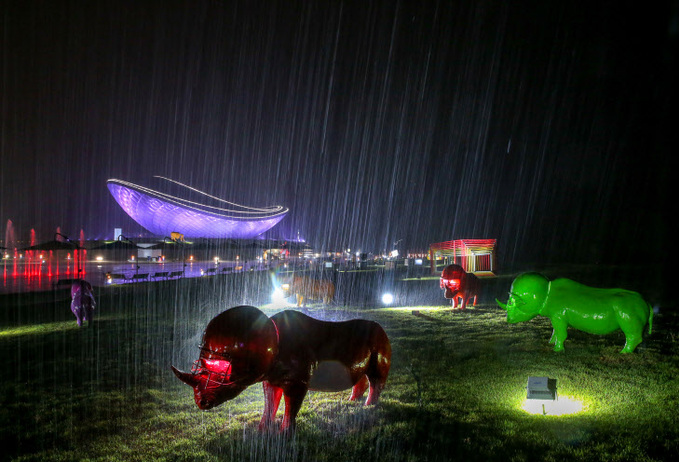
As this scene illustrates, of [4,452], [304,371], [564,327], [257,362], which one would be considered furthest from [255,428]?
[564,327]

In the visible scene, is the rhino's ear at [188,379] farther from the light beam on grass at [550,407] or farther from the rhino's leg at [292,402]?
the light beam on grass at [550,407]

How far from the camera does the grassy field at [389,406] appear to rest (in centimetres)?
406

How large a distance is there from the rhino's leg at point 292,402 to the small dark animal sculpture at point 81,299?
8.68m

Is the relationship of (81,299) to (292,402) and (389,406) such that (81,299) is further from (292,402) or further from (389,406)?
(389,406)

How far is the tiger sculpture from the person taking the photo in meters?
14.1

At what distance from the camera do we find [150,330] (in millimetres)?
10211

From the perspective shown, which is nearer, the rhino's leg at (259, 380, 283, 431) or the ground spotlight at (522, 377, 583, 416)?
the rhino's leg at (259, 380, 283, 431)

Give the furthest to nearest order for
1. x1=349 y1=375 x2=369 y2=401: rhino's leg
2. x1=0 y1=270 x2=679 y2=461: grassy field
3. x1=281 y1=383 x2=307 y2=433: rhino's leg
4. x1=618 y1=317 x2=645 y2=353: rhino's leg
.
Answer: x1=618 y1=317 x2=645 y2=353: rhino's leg
x1=349 y1=375 x2=369 y2=401: rhino's leg
x1=0 y1=270 x2=679 y2=461: grassy field
x1=281 y1=383 x2=307 y2=433: rhino's leg

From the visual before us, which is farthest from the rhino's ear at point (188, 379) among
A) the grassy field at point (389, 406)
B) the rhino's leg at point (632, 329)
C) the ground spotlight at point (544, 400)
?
the rhino's leg at point (632, 329)

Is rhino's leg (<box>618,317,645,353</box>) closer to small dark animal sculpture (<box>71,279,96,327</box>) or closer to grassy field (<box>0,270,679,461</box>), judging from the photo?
grassy field (<box>0,270,679,461</box>)

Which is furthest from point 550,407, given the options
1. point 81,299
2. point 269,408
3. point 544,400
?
point 81,299

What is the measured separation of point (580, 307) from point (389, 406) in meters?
4.35

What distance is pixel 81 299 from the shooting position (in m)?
10.3

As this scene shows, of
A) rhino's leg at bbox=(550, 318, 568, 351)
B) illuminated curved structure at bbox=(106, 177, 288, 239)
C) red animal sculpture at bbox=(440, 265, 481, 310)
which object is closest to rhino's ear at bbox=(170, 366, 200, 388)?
rhino's leg at bbox=(550, 318, 568, 351)
